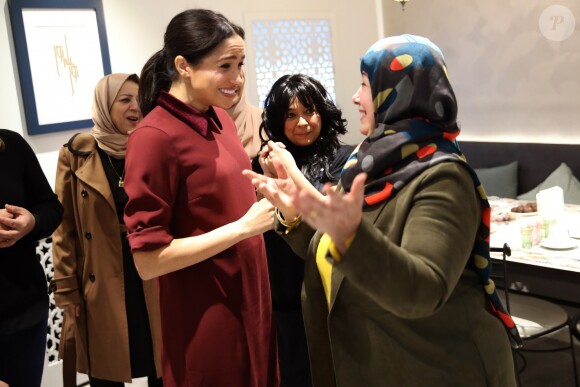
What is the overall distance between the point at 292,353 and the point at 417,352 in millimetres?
1223

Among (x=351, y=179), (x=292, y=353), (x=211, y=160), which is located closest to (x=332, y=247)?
(x=351, y=179)

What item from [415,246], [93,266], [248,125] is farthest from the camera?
[248,125]

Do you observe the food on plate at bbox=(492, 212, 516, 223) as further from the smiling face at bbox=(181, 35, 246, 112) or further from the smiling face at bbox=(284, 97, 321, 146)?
the smiling face at bbox=(181, 35, 246, 112)

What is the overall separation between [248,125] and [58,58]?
1.28 metres

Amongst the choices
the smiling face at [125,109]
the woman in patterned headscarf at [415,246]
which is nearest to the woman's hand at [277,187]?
the woman in patterned headscarf at [415,246]

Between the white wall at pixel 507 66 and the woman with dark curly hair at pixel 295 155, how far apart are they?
2.70m

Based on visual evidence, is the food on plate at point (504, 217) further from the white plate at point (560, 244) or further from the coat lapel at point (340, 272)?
the coat lapel at point (340, 272)

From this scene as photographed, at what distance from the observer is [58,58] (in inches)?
144

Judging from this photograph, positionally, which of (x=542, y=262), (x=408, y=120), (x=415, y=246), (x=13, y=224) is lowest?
(x=542, y=262)

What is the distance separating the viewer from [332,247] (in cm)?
109

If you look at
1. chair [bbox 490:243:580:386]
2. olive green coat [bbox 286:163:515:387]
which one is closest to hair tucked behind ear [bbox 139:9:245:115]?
olive green coat [bbox 286:163:515:387]

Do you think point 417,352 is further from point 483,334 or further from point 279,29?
point 279,29

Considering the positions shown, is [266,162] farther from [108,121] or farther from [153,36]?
[153,36]

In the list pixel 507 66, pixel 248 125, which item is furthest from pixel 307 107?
pixel 507 66
